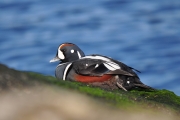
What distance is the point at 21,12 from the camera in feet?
79.2

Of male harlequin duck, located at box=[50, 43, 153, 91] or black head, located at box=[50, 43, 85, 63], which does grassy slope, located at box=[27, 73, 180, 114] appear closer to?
male harlequin duck, located at box=[50, 43, 153, 91]

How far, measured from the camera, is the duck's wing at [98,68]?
9430 millimetres

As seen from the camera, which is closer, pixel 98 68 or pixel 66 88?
pixel 66 88

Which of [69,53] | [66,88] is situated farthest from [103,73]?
[66,88]

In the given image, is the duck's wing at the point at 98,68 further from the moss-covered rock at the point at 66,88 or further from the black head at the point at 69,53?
the moss-covered rock at the point at 66,88

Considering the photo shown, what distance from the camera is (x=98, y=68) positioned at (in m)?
9.52

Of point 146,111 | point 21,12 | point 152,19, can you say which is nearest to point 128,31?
point 152,19

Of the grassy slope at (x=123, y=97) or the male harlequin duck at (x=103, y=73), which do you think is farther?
the male harlequin duck at (x=103, y=73)

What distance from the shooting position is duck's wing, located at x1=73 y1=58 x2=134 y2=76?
943cm

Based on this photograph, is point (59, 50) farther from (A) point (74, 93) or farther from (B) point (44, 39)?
(B) point (44, 39)

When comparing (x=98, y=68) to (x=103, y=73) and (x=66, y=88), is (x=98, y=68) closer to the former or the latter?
(x=103, y=73)

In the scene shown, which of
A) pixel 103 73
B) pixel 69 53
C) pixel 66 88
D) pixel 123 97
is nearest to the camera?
pixel 66 88

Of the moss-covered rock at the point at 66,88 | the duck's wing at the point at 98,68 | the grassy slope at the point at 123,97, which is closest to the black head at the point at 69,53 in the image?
the duck's wing at the point at 98,68

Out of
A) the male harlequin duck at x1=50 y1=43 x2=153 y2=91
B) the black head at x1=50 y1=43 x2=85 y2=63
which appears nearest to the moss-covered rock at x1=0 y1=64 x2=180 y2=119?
the male harlequin duck at x1=50 y1=43 x2=153 y2=91
